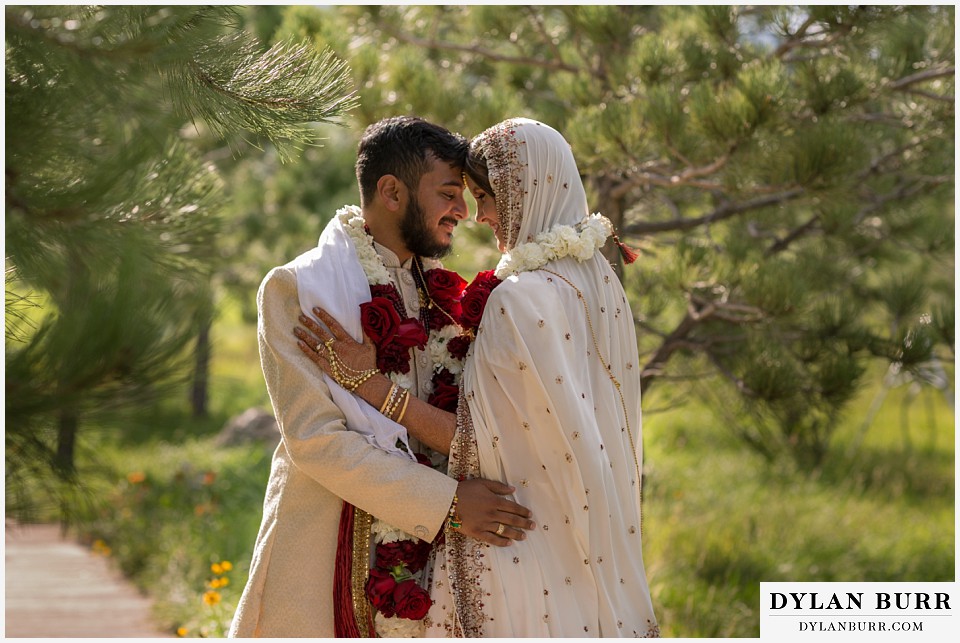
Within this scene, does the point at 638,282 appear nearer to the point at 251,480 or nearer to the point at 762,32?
the point at 762,32

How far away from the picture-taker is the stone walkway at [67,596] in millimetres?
4758

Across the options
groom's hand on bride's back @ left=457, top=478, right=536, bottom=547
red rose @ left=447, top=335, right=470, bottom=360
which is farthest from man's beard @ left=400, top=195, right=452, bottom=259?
groom's hand on bride's back @ left=457, top=478, right=536, bottom=547

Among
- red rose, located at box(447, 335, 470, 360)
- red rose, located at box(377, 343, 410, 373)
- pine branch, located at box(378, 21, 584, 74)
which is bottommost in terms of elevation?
red rose, located at box(377, 343, 410, 373)

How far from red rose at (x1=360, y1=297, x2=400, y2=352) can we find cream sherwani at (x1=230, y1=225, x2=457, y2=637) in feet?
0.55

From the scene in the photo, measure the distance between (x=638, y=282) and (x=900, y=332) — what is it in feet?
3.74

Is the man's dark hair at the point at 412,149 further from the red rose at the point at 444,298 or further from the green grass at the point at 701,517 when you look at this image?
the green grass at the point at 701,517

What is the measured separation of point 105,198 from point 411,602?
1203mm

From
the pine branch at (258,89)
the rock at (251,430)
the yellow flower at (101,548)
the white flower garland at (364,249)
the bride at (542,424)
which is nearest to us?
the pine branch at (258,89)

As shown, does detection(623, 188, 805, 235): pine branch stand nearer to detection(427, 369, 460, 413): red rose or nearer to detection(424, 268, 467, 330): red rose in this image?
detection(424, 268, 467, 330): red rose

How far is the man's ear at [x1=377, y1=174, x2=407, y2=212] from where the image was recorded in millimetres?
2611

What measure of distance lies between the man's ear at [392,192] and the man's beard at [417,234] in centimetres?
3

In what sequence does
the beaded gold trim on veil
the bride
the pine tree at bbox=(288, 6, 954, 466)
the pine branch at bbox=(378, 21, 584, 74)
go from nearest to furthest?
1. the bride
2. the beaded gold trim on veil
3. the pine tree at bbox=(288, 6, 954, 466)
4. the pine branch at bbox=(378, 21, 584, 74)

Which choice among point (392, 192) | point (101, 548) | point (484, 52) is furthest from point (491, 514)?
point (101, 548)

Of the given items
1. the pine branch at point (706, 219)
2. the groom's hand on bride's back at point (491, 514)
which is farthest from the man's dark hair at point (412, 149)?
the pine branch at point (706, 219)
